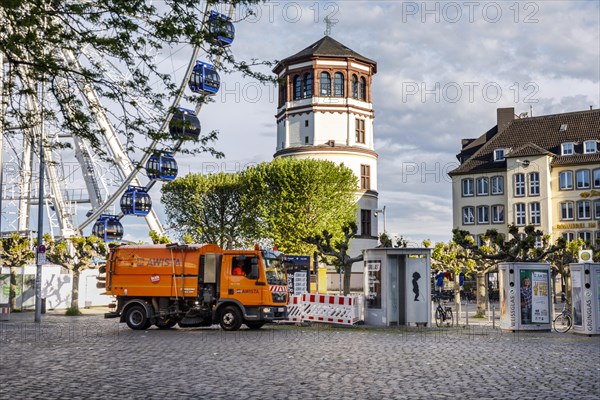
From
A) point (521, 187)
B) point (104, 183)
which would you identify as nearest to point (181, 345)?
point (104, 183)

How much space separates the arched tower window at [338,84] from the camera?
80938mm

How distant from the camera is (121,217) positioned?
63.2 meters

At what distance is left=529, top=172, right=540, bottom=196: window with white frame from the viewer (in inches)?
2904

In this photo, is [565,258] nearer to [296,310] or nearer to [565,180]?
[296,310]

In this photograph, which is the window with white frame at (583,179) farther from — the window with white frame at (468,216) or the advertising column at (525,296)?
the advertising column at (525,296)

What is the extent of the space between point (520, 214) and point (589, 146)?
8506 mm

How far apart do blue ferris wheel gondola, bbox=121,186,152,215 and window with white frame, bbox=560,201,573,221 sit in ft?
124

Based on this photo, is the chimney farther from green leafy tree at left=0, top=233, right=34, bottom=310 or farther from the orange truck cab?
the orange truck cab

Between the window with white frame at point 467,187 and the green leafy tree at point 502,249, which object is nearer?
the green leafy tree at point 502,249

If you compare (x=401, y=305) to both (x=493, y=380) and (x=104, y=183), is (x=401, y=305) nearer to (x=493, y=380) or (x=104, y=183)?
(x=493, y=380)

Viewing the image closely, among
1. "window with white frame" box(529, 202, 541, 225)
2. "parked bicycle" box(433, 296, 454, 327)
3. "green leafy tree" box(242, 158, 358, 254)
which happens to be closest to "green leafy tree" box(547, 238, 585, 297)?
"green leafy tree" box(242, 158, 358, 254)

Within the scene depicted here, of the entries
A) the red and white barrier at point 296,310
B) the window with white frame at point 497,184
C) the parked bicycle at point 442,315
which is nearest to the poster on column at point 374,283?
the parked bicycle at point 442,315

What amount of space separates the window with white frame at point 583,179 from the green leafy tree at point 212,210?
99.4ft

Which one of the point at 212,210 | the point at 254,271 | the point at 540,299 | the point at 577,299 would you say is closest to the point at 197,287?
the point at 254,271
